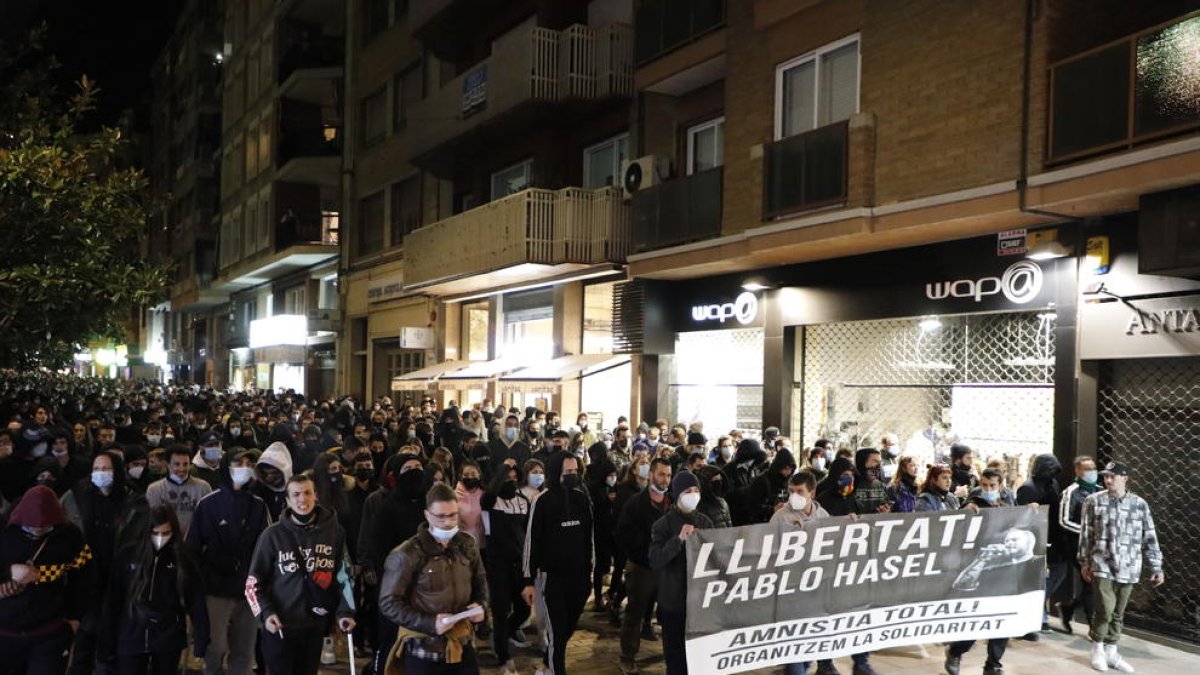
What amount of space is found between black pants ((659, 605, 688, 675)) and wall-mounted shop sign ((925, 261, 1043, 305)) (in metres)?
6.53

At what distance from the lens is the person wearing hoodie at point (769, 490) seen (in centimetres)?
995

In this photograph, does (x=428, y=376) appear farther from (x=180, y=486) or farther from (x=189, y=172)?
(x=189, y=172)

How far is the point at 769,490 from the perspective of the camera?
32.7 ft

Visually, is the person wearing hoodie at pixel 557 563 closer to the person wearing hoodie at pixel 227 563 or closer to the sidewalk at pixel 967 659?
the sidewalk at pixel 967 659

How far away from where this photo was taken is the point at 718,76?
53.5 feet

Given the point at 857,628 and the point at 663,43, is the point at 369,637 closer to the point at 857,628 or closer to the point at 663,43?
the point at 857,628

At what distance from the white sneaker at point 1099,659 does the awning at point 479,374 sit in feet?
43.6

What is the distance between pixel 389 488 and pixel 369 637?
1.56m

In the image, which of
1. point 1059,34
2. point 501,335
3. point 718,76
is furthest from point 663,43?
point 501,335

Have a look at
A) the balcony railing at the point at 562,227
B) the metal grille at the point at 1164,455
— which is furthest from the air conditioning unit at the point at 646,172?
the metal grille at the point at 1164,455

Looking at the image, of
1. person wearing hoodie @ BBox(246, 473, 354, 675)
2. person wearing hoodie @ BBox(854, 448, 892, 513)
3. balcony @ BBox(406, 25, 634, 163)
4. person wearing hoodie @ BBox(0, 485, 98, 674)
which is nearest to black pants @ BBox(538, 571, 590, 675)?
person wearing hoodie @ BBox(246, 473, 354, 675)

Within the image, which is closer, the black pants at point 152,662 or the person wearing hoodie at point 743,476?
the black pants at point 152,662

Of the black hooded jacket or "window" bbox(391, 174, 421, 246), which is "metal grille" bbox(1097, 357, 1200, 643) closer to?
the black hooded jacket

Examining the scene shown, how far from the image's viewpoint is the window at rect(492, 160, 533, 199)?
22.3 meters
